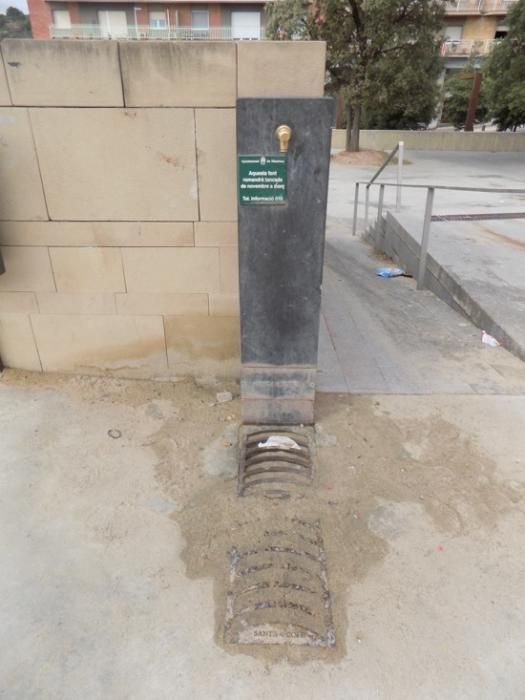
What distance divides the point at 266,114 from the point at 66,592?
2362 mm

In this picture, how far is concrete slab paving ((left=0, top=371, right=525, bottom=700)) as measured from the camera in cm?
176

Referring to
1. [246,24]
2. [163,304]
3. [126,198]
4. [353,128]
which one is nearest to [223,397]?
[163,304]

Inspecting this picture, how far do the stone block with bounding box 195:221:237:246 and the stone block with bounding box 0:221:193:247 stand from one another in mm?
59

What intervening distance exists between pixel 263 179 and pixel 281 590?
194 centimetres

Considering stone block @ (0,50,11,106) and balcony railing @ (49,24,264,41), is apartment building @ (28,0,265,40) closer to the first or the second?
balcony railing @ (49,24,264,41)

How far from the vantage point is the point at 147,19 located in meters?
30.2

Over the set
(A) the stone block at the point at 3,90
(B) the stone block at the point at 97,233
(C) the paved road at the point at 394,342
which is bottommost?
(C) the paved road at the point at 394,342

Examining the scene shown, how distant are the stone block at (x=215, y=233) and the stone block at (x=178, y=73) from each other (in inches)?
27.1

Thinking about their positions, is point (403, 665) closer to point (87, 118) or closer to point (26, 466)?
point (26, 466)

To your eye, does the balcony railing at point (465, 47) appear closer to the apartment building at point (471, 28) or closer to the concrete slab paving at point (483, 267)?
the apartment building at point (471, 28)

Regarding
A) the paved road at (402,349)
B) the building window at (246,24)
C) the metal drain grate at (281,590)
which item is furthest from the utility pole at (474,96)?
the metal drain grate at (281,590)

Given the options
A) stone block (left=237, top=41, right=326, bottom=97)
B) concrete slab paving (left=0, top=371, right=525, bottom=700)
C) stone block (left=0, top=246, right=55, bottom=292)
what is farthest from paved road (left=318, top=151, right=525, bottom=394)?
stone block (left=0, top=246, right=55, bottom=292)

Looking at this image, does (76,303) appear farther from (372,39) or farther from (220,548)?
(372,39)

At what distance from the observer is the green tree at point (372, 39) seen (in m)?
17.1
